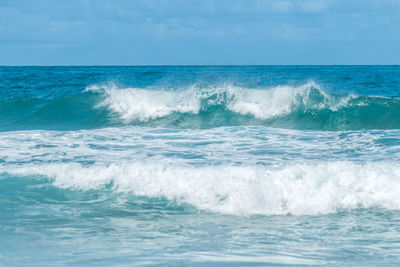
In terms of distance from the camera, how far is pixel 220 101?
15.8 m

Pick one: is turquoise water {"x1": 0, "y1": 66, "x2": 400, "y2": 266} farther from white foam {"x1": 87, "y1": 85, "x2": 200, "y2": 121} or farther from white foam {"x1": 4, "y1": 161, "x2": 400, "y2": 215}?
white foam {"x1": 87, "y1": 85, "x2": 200, "y2": 121}

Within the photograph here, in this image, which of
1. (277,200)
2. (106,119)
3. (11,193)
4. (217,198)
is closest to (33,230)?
(11,193)

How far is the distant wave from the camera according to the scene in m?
13.9

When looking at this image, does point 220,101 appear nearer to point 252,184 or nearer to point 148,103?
point 148,103

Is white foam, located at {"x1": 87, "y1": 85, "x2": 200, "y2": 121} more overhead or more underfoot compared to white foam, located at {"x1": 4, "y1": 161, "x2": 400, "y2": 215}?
more overhead

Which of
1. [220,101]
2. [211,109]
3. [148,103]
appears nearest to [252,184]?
[211,109]

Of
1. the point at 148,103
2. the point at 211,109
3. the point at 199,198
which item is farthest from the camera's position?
the point at 148,103

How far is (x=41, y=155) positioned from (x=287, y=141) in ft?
16.0

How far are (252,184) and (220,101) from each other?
→ 9782 millimetres

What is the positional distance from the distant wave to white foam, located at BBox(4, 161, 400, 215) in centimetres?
618

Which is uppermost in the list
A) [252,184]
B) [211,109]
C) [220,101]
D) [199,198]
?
[220,101]

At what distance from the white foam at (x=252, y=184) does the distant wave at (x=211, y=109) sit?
20.3 feet

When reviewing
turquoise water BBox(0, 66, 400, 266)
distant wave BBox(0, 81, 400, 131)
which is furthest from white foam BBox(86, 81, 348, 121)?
turquoise water BBox(0, 66, 400, 266)

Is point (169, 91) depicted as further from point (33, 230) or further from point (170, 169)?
point (33, 230)
